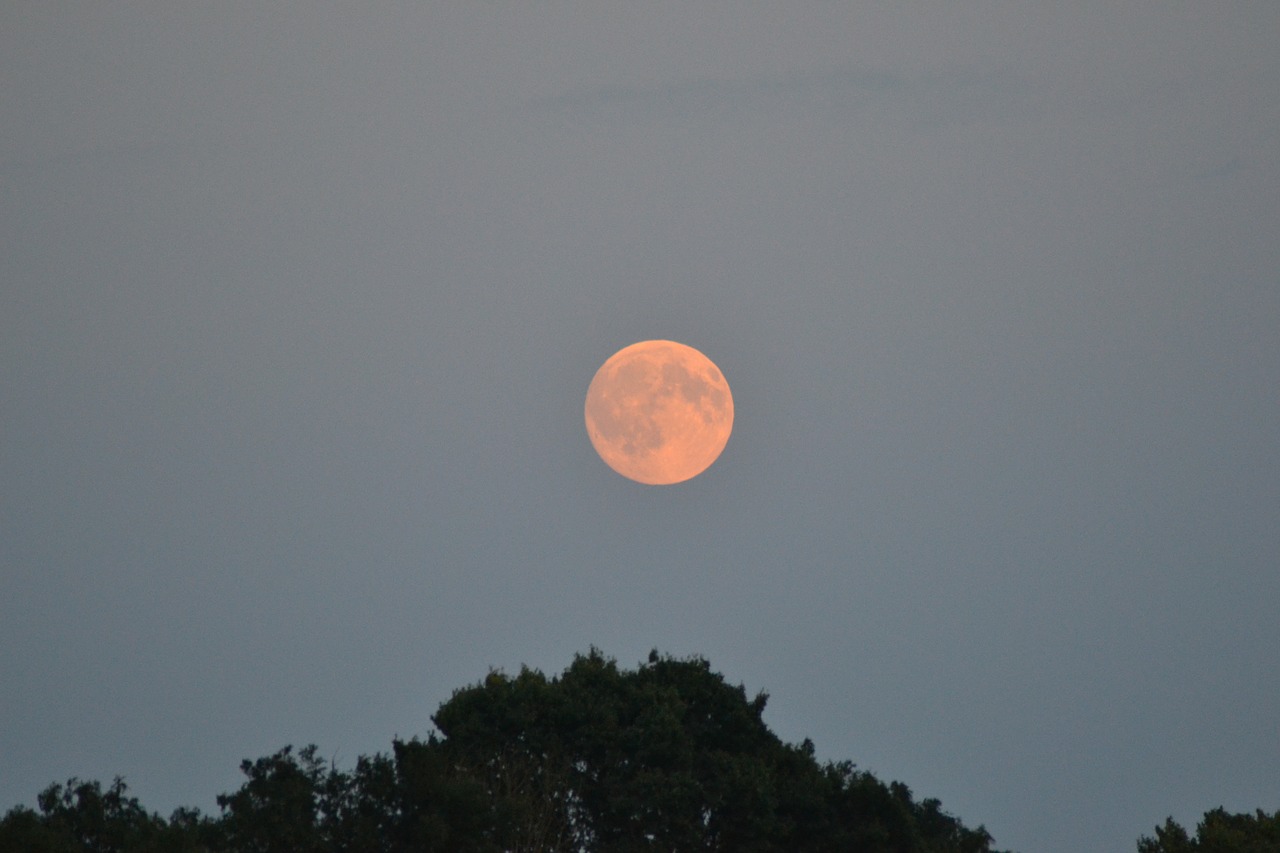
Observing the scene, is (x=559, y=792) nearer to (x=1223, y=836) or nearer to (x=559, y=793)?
(x=559, y=793)

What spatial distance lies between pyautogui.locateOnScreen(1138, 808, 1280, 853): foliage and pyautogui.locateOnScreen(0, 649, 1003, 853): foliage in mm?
11975

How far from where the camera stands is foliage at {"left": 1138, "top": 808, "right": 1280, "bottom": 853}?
2154 inches

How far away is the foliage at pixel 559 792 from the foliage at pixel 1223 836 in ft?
39.3

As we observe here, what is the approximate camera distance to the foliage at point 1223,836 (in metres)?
54.7

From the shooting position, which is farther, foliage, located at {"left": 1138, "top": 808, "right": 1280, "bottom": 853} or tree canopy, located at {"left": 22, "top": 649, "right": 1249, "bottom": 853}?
foliage, located at {"left": 1138, "top": 808, "right": 1280, "bottom": 853}

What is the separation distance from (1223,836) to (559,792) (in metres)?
29.3

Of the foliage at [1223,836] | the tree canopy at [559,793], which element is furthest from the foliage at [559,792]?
the foliage at [1223,836]

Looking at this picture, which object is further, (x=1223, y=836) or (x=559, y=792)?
(x=1223, y=836)

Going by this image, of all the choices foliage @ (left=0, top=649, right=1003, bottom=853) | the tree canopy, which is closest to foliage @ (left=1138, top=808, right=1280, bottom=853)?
the tree canopy

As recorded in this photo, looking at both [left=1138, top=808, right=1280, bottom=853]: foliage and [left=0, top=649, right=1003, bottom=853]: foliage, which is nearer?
[left=0, top=649, right=1003, bottom=853]: foliage

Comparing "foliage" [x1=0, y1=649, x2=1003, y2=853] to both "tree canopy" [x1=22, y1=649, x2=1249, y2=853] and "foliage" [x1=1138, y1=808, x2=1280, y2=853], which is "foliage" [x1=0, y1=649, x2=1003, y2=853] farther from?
"foliage" [x1=1138, y1=808, x2=1280, y2=853]

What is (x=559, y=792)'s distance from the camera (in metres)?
45.9

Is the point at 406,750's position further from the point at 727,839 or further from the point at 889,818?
the point at 889,818

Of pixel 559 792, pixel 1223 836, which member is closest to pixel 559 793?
pixel 559 792
